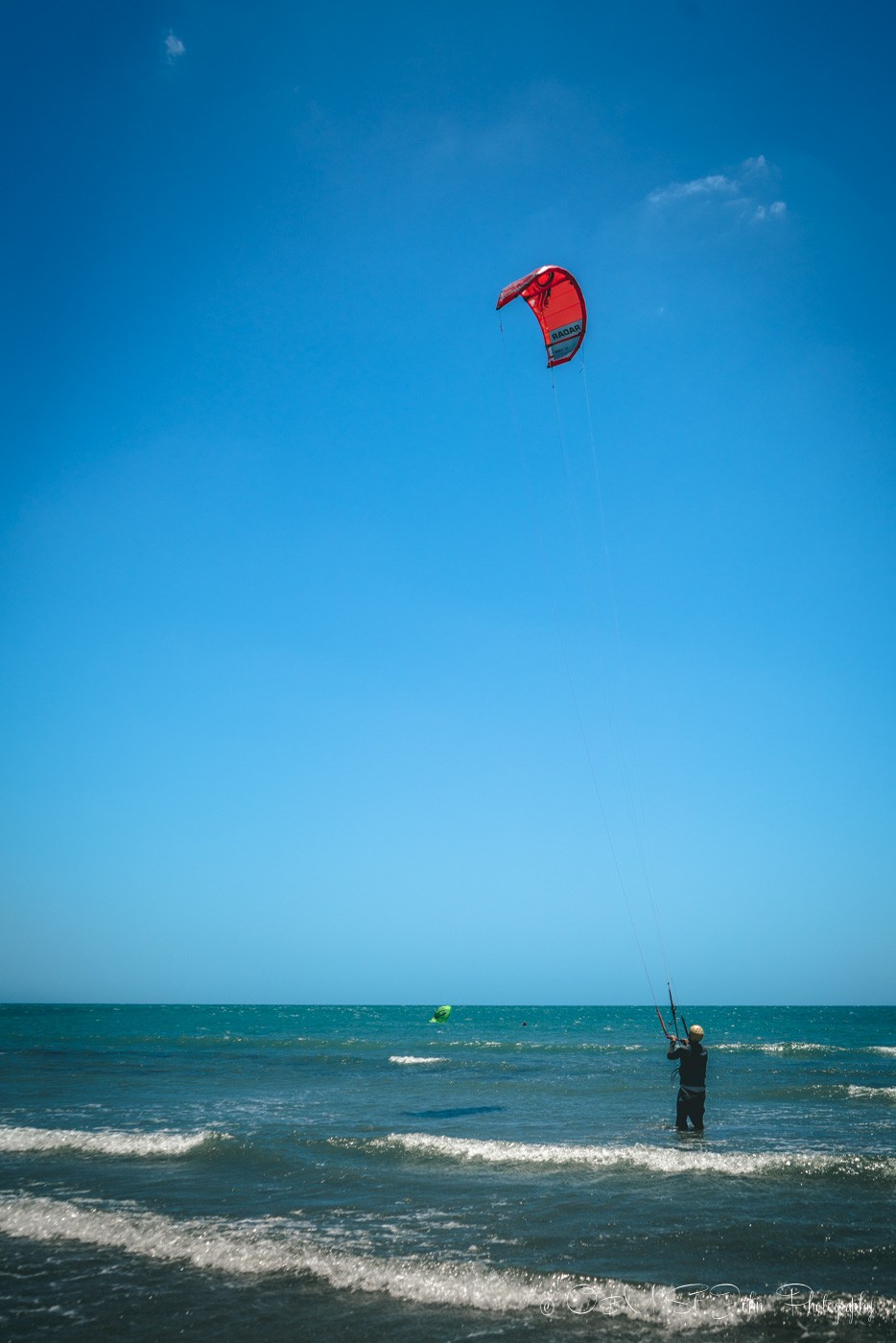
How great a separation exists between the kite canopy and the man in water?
434 inches

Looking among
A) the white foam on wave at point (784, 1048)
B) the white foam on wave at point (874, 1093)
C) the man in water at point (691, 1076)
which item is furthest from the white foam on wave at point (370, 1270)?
the white foam on wave at point (784, 1048)

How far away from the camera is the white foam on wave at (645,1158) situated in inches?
391

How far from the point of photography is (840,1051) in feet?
107

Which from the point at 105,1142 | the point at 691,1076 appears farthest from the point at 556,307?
the point at 105,1142

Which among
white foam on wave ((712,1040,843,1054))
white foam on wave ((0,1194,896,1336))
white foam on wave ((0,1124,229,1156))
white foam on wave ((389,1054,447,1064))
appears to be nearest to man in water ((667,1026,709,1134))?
white foam on wave ((0,1194,896,1336))

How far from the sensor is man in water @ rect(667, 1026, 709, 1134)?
449 inches

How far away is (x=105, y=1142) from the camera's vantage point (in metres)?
11.6

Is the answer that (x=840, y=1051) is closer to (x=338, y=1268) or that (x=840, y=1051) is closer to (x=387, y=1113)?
(x=387, y=1113)

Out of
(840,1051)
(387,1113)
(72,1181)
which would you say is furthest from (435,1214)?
(840,1051)

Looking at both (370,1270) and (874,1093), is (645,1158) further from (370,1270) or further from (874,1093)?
(874,1093)

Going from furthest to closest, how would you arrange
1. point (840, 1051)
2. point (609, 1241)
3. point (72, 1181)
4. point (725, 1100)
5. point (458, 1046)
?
point (458, 1046) → point (840, 1051) → point (725, 1100) → point (72, 1181) → point (609, 1241)

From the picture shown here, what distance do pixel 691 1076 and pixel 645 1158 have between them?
1686mm

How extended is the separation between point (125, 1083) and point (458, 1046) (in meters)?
19.0

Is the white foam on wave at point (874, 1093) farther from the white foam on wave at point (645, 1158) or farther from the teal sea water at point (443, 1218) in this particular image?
the white foam on wave at point (645, 1158)
